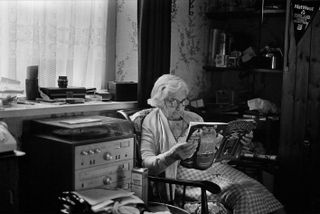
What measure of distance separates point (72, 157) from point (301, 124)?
5.45 feet

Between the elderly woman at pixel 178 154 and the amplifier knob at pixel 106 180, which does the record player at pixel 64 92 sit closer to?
the elderly woman at pixel 178 154

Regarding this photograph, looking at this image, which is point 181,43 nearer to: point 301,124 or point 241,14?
point 241,14

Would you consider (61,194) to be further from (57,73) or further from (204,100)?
(204,100)

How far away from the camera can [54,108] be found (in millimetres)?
2266

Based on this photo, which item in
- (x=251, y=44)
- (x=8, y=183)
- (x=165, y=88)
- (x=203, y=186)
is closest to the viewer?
(x=8, y=183)

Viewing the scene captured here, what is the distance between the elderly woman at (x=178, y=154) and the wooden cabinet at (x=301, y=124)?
575 millimetres

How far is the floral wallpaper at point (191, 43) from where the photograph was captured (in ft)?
10.7

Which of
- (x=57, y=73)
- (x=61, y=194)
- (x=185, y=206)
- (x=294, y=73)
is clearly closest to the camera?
(x=61, y=194)

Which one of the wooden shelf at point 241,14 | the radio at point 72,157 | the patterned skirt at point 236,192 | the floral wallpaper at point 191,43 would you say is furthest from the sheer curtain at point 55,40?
the wooden shelf at point 241,14

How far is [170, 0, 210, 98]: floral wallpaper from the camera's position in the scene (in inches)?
128

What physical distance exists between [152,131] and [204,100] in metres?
1.33

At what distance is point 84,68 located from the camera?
2734 millimetres

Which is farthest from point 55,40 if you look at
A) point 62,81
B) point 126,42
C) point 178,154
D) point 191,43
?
point 191,43

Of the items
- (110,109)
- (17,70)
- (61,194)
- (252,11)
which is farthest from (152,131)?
(252,11)
